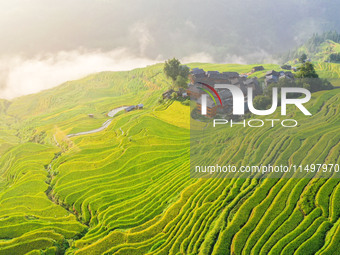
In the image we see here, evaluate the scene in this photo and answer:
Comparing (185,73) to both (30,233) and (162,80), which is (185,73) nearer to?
(162,80)

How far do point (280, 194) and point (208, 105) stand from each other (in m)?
28.9

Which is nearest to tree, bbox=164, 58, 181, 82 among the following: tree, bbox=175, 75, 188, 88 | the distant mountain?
tree, bbox=175, 75, 188, 88

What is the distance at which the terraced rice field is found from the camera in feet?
89.4

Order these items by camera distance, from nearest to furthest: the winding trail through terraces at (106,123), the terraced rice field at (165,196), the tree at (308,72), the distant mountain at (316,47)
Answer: the terraced rice field at (165,196) → the winding trail through terraces at (106,123) → the tree at (308,72) → the distant mountain at (316,47)

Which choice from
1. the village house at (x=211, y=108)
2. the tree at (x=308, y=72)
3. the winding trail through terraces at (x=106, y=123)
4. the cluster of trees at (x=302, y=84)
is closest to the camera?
the cluster of trees at (x=302, y=84)

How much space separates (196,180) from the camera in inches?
1441

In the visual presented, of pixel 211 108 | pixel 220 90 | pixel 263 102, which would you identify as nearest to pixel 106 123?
pixel 211 108

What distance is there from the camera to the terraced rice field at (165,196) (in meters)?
27.2

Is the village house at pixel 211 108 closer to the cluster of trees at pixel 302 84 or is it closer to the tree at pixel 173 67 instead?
the cluster of trees at pixel 302 84

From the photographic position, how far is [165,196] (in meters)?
36.0

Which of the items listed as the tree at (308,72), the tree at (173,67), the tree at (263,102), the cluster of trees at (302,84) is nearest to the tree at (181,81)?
the tree at (173,67)

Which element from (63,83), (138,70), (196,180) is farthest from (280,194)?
(63,83)

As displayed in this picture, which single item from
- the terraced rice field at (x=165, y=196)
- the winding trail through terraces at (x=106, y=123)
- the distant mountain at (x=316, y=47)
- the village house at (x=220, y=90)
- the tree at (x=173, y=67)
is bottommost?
the terraced rice field at (x=165, y=196)

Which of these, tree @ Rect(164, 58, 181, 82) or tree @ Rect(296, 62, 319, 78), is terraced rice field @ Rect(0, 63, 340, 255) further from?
tree @ Rect(164, 58, 181, 82)
